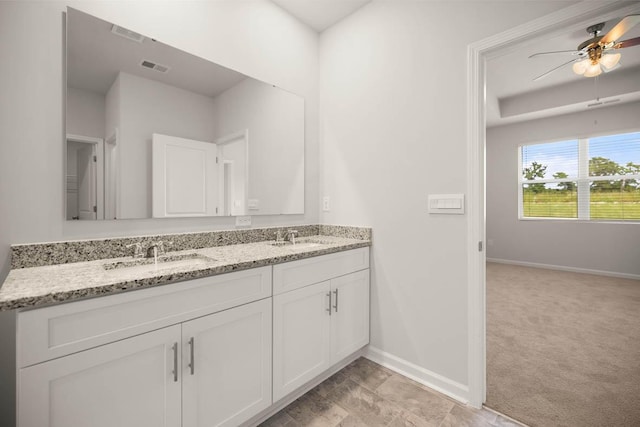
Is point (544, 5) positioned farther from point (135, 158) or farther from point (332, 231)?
point (135, 158)

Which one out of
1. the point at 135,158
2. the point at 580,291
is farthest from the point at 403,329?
the point at 580,291

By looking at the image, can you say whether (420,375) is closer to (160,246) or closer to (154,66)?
(160,246)

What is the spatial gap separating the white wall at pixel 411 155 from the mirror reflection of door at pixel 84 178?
1.60 m

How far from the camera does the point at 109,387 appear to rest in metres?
0.98

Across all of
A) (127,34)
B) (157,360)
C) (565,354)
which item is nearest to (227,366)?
(157,360)

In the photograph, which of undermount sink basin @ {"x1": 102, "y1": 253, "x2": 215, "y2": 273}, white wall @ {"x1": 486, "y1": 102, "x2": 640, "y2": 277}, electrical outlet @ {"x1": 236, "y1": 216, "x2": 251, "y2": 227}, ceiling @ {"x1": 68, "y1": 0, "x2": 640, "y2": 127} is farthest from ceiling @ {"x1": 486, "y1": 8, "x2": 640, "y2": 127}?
undermount sink basin @ {"x1": 102, "y1": 253, "x2": 215, "y2": 273}

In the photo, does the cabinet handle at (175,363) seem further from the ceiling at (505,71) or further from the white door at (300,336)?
the ceiling at (505,71)

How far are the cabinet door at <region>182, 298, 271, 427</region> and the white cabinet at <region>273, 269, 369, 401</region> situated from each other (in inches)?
3.3

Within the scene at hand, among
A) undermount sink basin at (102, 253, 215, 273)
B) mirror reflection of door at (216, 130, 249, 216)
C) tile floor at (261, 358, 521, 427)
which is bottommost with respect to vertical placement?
tile floor at (261, 358, 521, 427)

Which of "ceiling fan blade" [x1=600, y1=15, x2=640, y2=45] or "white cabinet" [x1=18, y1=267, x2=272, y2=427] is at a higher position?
"ceiling fan blade" [x1=600, y1=15, x2=640, y2=45]

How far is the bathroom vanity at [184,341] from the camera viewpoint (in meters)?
0.89

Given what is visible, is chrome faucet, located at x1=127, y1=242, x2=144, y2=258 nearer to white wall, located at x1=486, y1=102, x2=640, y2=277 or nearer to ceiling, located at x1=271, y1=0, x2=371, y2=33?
ceiling, located at x1=271, y1=0, x2=371, y2=33

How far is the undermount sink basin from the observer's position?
1.36m

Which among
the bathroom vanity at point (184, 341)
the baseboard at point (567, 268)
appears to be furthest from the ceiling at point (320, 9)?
the baseboard at point (567, 268)
